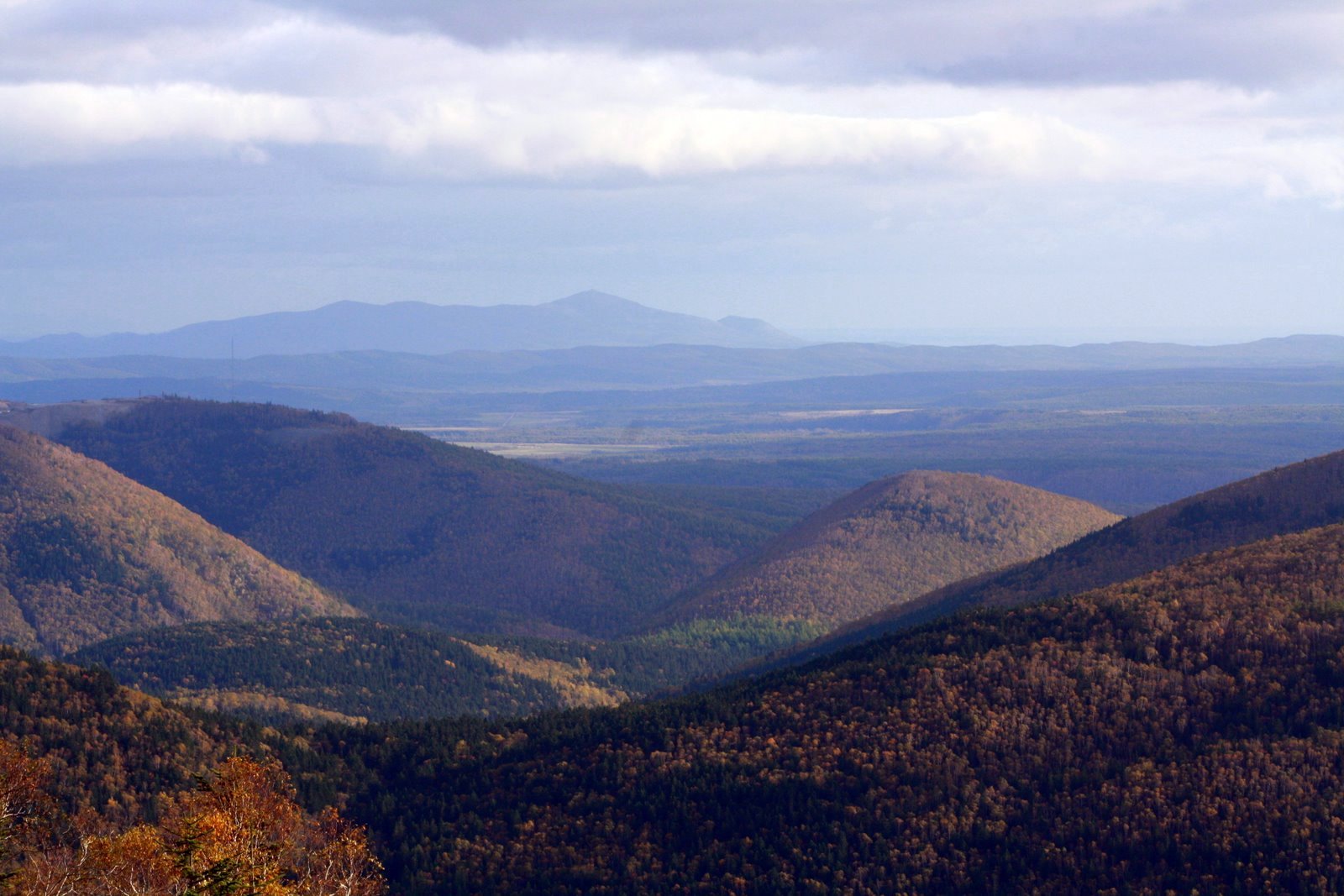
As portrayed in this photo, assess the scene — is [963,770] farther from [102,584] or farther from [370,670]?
[102,584]

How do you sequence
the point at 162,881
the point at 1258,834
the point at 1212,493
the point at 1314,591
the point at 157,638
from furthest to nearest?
1. the point at 157,638
2. the point at 1212,493
3. the point at 1314,591
4. the point at 1258,834
5. the point at 162,881

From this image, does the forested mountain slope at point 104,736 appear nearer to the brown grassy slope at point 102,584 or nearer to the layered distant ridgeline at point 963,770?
the layered distant ridgeline at point 963,770

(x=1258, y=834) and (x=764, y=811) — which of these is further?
(x=764, y=811)

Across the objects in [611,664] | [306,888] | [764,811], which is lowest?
[611,664]

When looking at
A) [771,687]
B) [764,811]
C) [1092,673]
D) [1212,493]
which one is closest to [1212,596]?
[1092,673]

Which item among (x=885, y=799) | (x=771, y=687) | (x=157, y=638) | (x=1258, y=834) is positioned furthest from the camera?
(x=157, y=638)

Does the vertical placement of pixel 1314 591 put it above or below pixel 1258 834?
above

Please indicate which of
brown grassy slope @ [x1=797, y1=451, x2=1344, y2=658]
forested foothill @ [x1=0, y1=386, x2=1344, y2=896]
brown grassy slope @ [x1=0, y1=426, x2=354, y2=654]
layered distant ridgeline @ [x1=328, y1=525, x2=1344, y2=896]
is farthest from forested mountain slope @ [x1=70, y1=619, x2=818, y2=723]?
layered distant ridgeline @ [x1=328, y1=525, x2=1344, y2=896]

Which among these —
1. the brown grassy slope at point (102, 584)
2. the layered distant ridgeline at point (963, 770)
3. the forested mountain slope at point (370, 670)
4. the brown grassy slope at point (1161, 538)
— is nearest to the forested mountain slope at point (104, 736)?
the layered distant ridgeline at point (963, 770)

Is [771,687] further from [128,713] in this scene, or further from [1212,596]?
[128,713]
